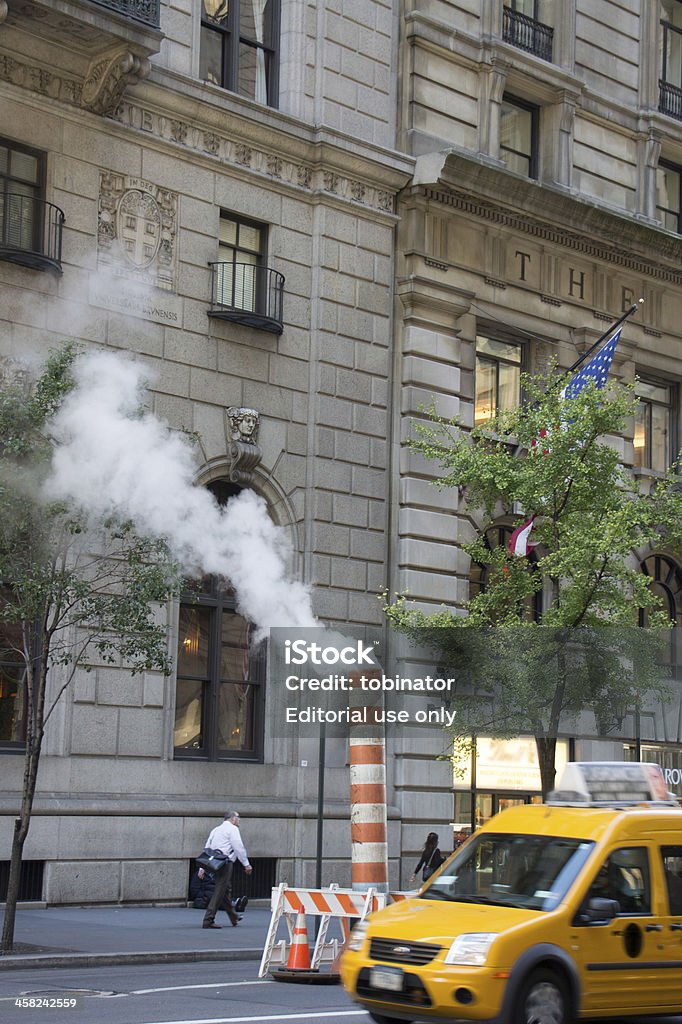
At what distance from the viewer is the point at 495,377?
103 feet

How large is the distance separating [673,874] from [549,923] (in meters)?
1.45

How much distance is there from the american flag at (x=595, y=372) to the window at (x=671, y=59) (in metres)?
10.0

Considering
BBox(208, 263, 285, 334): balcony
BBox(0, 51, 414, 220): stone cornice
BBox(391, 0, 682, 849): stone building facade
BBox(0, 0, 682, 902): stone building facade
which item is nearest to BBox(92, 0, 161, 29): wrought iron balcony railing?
BBox(0, 0, 682, 902): stone building facade

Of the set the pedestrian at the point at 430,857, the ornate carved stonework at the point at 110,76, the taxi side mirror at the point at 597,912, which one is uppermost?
the ornate carved stonework at the point at 110,76

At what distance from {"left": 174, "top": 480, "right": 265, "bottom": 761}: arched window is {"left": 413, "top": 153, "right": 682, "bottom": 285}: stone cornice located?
7.57 m

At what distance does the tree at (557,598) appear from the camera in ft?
80.8

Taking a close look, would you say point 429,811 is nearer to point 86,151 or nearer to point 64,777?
point 64,777

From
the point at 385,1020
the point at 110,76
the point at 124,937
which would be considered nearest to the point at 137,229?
the point at 110,76

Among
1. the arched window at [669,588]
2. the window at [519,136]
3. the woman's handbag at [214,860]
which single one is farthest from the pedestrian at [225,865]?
the window at [519,136]

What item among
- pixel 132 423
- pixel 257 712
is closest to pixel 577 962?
pixel 132 423

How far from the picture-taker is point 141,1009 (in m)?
12.9

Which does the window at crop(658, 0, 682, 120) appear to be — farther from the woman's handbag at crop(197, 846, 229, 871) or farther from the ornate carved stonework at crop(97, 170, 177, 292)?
the woman's handbag at crop(197, 846, 229, 871)

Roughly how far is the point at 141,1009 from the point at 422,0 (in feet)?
72.6

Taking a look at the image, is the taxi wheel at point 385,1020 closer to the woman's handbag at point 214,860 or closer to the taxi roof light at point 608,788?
the taxi roof light at point 608,788
